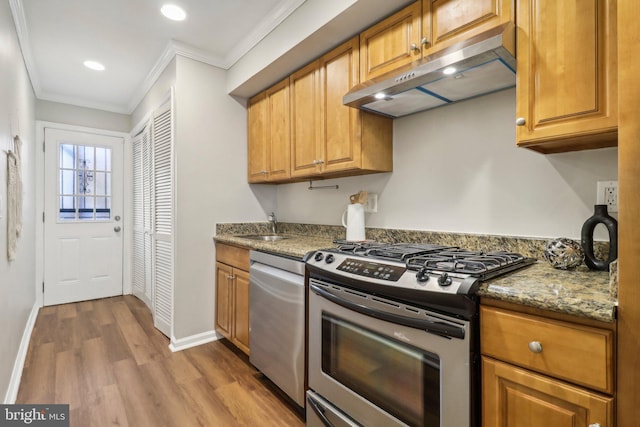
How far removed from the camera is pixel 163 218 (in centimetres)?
302

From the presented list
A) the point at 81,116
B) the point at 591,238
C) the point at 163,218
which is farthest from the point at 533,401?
the point at 81,116

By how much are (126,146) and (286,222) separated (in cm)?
282

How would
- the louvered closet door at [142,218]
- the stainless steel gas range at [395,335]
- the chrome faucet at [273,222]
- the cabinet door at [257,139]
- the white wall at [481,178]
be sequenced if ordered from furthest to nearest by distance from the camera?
the louvered closet door at [142,218] < the chrome faucet at [273,222] < the cabinet door at [257,139] < the white wall at [481,178] < the stainless steel gas range at [395,335]

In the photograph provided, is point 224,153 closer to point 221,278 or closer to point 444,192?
point 221,278

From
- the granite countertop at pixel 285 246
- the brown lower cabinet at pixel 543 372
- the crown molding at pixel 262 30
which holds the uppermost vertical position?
the crown molding at pixel 262 30

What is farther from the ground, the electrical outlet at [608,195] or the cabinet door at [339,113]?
the cabinet door at [339,113]

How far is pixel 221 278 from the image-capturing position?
9.05ft

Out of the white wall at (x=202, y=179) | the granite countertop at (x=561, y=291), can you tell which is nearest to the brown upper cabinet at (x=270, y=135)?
the white wall at (x=202, y=179)

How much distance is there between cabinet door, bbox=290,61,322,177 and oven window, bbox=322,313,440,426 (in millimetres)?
1173

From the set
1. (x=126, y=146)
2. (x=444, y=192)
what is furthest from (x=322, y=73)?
(x=126, y=146)

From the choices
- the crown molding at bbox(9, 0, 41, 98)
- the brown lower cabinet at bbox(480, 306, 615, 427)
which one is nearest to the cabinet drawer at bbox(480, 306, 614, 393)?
the brown lower cabinet at bbox(480, 306, 615, 427)

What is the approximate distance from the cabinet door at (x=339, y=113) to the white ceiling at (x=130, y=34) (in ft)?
1.44

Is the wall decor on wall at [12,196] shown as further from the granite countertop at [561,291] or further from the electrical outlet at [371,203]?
the granite countertop at [561,291]

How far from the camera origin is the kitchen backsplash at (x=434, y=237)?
1.50m
